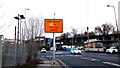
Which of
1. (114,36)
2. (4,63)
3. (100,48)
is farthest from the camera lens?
(114,36)

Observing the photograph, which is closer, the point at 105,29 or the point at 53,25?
the point at 53,25

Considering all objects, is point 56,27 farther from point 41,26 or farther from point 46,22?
point 41,26

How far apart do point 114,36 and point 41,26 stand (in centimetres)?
9823

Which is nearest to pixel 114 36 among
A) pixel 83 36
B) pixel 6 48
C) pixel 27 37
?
pixel 83 36

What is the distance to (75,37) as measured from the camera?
17125 centimetres

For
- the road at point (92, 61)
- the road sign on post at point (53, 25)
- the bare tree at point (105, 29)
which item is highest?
the bare tree at point (105, 29)

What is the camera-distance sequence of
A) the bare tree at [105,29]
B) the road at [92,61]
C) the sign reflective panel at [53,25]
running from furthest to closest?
the bare tree at [105,29]
the road at [92,61]
the sign reflective panel at [53,25]

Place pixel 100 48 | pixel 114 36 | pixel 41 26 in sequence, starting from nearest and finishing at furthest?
pixel 41 26
pixel 100 48
pixel 114 36

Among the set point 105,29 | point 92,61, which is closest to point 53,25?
point 92,61

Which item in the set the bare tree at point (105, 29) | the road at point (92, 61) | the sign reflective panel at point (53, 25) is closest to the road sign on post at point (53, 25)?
the sign reflective panel at point (53, 25)

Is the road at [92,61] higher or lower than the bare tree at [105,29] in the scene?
lower

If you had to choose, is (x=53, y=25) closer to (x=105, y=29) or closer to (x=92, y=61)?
(x=92, y=61)

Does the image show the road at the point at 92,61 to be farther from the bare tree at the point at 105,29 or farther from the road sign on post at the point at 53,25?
the bare tree at the point at 105,29

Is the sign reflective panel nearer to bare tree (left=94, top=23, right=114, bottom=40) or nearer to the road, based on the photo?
the road
